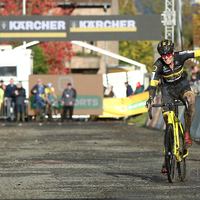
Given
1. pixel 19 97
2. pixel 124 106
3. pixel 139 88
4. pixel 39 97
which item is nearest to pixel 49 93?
pixel 39 97

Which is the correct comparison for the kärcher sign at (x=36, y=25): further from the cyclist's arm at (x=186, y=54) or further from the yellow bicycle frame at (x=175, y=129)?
the yellow bicycle frame at (x=175, y=129)

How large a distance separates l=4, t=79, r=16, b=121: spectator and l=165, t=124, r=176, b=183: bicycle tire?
1905cm

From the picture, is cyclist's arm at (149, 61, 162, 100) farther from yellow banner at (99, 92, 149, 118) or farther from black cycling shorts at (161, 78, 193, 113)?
yellow banner at (99, 92, 149, 118)

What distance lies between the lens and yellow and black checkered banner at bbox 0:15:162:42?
93.2ft

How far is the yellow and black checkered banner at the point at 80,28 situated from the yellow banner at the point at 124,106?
3753 millimetres

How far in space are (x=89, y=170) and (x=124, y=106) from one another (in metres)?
17.4

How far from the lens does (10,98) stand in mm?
26484

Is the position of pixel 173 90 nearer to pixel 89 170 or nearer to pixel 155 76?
pixel 155 76

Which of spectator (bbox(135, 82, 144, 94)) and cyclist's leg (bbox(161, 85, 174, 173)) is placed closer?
Answer: cyclist's leg (bbox(161, 85, 174, 173))

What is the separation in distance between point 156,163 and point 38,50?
1235 inches

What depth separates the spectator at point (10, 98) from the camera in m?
26.3

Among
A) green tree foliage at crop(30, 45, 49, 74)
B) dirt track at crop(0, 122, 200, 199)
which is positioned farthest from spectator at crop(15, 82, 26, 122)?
green tree foliage at crop(30, 45, 49, 74)

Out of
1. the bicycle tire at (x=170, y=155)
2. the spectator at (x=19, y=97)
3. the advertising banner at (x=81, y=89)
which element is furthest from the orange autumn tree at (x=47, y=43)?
the bicycle tire at (x=170, y=155)

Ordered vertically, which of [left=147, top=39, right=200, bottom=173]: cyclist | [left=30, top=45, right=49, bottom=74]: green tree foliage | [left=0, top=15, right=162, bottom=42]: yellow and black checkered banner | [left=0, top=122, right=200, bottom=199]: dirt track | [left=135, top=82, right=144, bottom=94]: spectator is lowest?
[left=0, top=122, right=200, bottom=199]: dirt track
